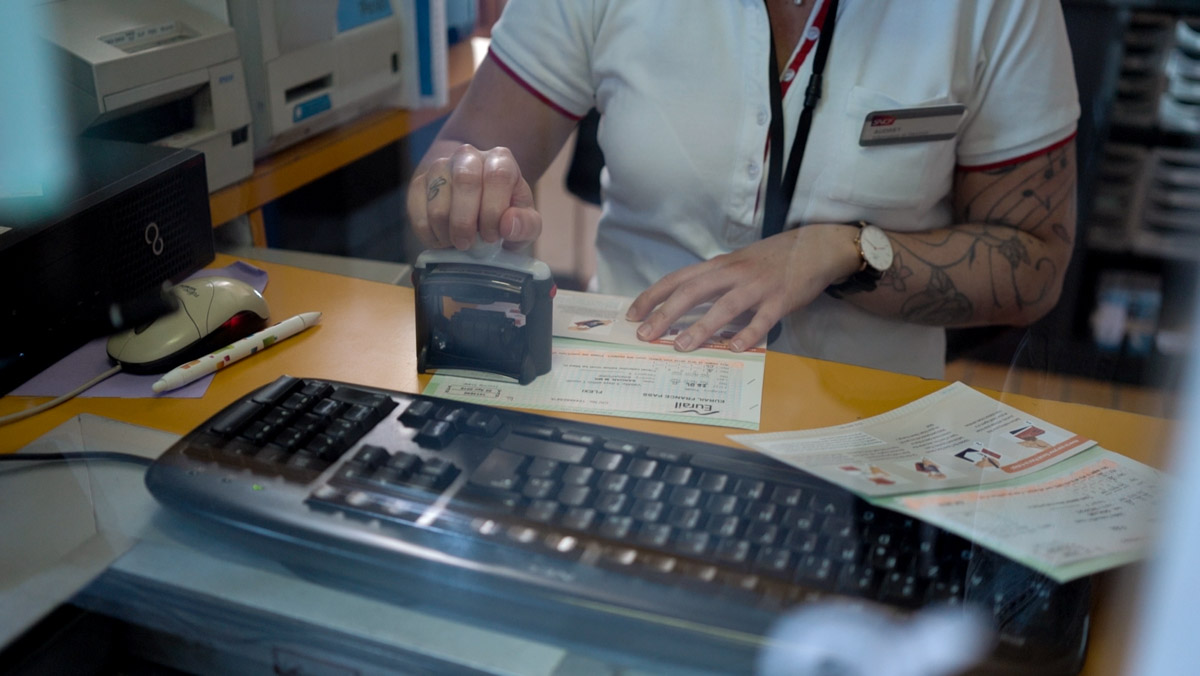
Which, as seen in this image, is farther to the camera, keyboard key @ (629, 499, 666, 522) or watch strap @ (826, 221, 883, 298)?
watch strap @ (826, 221, 883, 298)

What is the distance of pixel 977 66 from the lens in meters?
0.85

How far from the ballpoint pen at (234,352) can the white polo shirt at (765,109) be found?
28cm

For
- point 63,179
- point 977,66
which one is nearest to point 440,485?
point 63,179

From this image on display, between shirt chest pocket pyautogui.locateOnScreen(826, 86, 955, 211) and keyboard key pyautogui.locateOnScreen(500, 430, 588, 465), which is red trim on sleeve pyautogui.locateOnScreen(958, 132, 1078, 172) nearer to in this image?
shirt chest pocket pyautogui.locateOnScreen(826, 86, 955, 211)

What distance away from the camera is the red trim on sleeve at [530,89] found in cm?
101

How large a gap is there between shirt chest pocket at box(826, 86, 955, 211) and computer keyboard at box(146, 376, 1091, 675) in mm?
394

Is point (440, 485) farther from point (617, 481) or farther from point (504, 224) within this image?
point (504, 224)

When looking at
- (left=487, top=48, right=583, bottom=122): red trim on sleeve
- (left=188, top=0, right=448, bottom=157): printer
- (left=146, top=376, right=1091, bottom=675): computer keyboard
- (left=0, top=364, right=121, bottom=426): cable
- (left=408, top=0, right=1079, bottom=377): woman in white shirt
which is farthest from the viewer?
(left=188, top=0, right=448, bottom=157): printer

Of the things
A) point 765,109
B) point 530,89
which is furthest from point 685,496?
point 530,89

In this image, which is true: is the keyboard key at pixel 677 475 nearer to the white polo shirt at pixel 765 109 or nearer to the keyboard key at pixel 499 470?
the keyboard key at pixel 499 470

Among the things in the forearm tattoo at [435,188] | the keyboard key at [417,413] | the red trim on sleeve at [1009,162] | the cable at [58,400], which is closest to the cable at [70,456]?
the cable at [58,400]

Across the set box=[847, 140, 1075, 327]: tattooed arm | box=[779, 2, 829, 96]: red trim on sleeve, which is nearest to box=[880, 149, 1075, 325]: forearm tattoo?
box=[847, 140, 1075, 327]: tattooed arm

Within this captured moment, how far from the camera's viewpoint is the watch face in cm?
88

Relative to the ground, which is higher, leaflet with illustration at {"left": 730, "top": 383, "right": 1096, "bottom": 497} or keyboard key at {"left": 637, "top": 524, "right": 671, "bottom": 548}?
keyboard key at {"left": 637, "top": 524, "right": 671, "bottom": 548}
